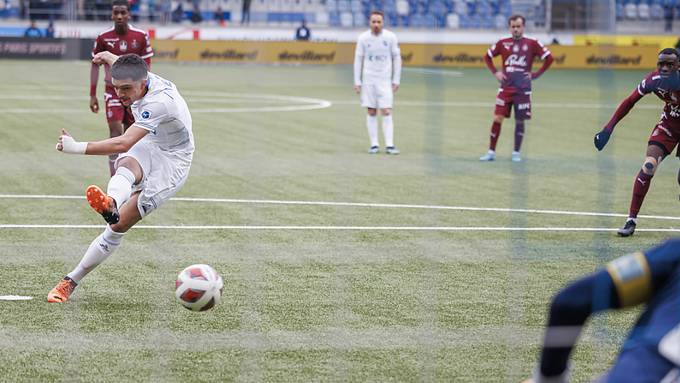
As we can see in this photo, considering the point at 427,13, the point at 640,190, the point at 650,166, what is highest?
the point at 427,13

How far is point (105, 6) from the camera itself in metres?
44.0

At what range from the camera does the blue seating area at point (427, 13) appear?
4678 cm

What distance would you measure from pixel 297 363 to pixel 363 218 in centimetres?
522

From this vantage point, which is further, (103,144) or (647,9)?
(647,9)

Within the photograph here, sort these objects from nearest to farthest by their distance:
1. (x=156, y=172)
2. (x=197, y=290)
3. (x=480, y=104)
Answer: (x=197, y=290), (x=156, y=172), (x=480, y=104)

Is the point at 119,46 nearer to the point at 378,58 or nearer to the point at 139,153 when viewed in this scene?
the point at 139,153

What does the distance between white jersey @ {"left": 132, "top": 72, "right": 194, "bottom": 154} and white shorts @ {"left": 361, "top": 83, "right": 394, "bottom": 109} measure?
31.6 feet

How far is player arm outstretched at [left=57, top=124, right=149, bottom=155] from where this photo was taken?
6781 millimetres

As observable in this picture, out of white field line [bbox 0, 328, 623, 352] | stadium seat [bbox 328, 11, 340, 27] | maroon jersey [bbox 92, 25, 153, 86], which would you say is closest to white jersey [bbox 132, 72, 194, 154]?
white field line [bbox 0, 328, 623, 352]

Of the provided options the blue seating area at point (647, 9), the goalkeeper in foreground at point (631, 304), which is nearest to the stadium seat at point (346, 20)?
the blue seating area at point (647, 9)

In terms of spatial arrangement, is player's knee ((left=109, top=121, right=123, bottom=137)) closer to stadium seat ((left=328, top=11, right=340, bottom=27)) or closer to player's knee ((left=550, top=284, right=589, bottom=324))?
player's knee ((left=550, top=284, right=589, bottom=324))

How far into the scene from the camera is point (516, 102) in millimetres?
16562

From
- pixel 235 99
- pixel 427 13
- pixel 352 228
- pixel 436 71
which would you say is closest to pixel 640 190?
pixel 352 228

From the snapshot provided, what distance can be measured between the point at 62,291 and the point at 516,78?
1071cm
